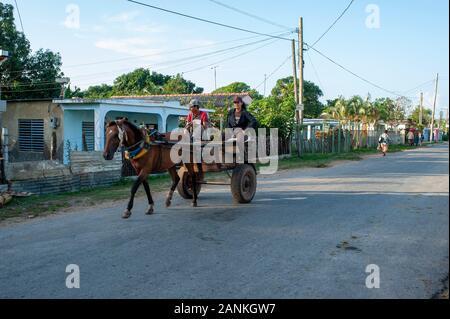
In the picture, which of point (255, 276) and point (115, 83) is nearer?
point (255, 276)

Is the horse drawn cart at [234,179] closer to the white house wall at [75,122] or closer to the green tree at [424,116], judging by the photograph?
the white house wall at [75,122]

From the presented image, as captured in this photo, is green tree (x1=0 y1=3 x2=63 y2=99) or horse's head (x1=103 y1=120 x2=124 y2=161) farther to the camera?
Result: green tree (x1=0 y1=3 x2=63 y2=99)

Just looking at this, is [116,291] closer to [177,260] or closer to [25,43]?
[177,260]

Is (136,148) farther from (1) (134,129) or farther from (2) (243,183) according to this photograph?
(2) (243,183)

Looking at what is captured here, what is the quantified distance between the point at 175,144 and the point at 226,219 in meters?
1.97

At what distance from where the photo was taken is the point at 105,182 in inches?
532

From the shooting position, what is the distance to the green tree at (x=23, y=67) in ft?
77.7

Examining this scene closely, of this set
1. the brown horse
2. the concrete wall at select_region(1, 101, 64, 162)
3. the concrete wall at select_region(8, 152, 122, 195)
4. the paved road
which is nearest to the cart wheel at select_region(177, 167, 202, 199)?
the paved road

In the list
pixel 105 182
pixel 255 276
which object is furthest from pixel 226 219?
pixel 105 182

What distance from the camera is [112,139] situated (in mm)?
7879

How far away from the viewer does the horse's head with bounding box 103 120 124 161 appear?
25.6 ft

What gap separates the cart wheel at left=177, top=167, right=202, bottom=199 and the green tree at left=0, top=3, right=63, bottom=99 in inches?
693

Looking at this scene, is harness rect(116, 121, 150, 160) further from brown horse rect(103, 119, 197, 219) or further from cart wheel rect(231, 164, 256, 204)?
cart wheel rect(231, 164, 256, 204)

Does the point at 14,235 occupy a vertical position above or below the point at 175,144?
below
